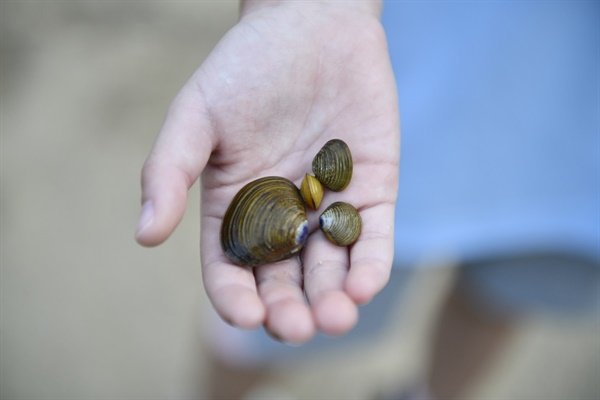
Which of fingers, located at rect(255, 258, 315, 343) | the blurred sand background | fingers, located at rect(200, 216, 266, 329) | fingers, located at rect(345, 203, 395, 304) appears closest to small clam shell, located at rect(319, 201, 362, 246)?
fingers, located at rect(345, 203, 395, 304)

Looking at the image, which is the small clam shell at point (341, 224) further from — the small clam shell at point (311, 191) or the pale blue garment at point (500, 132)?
the pale blue garment at point (500, 132)

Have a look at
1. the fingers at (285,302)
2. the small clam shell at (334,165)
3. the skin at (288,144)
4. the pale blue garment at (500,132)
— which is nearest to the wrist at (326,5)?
the skin at (288,144)

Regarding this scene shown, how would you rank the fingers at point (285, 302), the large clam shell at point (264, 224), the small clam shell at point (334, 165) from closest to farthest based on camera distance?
the fingers at point (285, 302)
the large clam shell at point (264, 224)
the small clam shell at point (334, 165)

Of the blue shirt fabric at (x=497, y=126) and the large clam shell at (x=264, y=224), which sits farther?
the blue shirt fabric at (x=497, y=126)

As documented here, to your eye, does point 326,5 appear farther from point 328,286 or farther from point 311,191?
point 328,286

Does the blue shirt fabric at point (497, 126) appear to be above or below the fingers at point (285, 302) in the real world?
above

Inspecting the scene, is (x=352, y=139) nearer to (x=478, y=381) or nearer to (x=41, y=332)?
(x=478, y=381)

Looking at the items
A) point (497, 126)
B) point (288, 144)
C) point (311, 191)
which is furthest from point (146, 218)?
point (497, 126)
